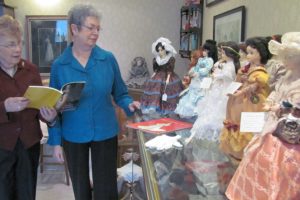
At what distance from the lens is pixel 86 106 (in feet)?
5.38

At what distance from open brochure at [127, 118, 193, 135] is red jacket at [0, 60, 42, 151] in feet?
1.89

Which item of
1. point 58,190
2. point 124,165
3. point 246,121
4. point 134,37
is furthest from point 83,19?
point 134,37

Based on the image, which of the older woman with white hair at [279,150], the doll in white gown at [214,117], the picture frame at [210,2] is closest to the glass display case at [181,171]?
the doll in white gown at [214,117]

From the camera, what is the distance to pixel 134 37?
16.3 ft

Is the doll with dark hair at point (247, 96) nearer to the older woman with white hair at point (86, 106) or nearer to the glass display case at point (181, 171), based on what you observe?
the glass display case at point (181, 171)

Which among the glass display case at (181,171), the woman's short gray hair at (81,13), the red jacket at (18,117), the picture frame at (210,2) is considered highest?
the picture frame at (210,2)

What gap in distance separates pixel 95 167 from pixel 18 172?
1.26 feet

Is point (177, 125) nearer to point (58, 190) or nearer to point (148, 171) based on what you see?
point (148, 171)

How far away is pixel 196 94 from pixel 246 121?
3.28 ft

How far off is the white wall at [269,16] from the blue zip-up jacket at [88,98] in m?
0.94

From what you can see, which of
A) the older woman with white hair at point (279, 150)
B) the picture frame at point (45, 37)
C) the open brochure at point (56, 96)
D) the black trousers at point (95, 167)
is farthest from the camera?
the picture frame at point (45, 37)

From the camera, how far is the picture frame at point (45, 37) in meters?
4.86

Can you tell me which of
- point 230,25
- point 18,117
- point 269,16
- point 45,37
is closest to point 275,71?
point 269,16

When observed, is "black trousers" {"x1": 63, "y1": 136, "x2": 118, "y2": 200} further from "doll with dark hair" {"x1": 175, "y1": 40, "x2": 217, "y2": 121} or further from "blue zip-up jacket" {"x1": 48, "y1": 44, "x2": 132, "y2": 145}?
"doll with dark hair" {"x1": 175, "y1": 40, "x2": 217, "y2": 121}
